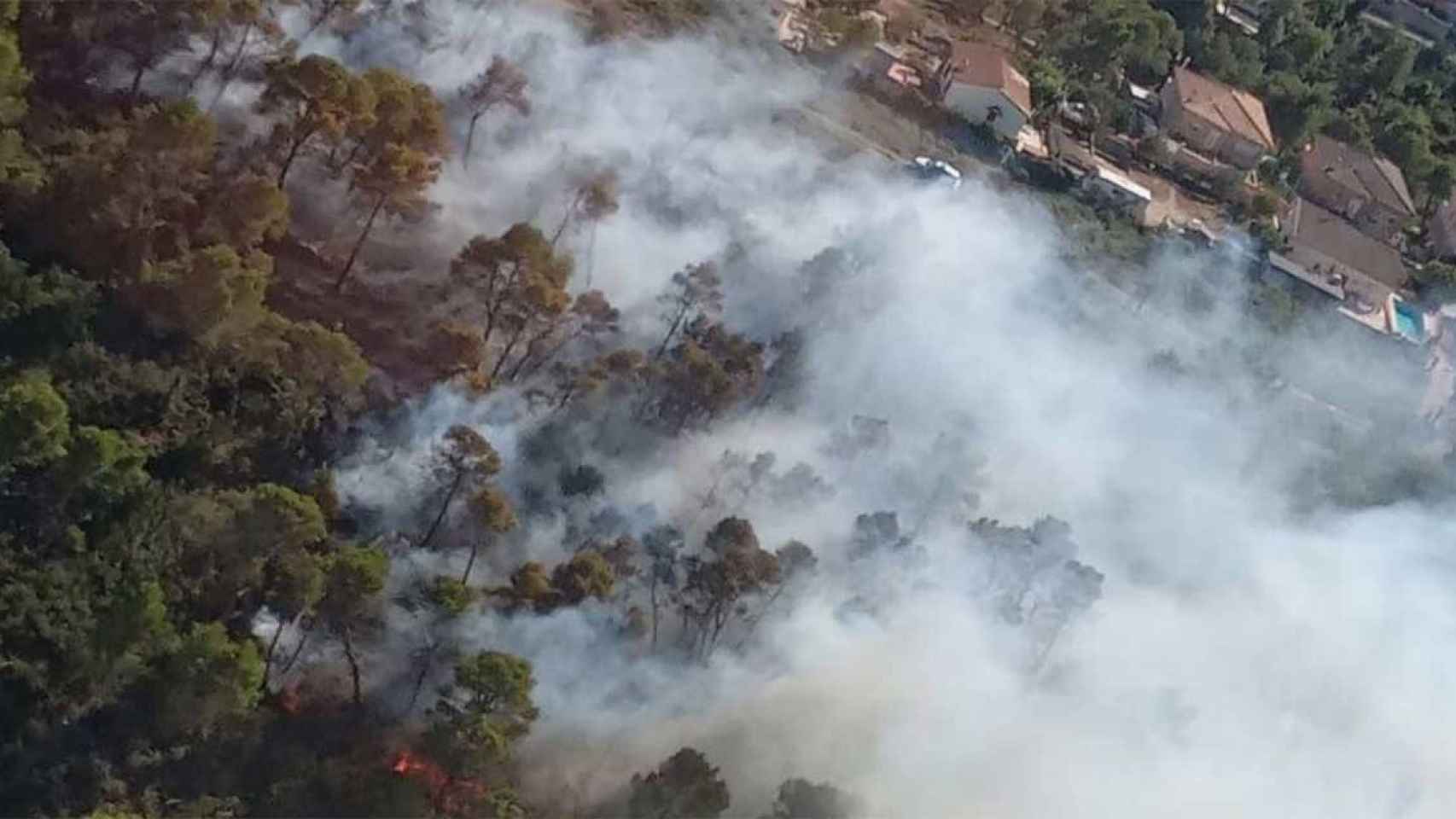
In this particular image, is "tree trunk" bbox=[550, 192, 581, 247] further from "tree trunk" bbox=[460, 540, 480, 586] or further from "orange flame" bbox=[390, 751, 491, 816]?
Answer: "orange flame" bbox=[390, 751, 491, 816]

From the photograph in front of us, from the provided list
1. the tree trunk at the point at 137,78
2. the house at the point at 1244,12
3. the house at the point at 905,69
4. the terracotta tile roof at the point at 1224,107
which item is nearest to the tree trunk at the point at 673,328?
the tree trunk at the point at 137,78

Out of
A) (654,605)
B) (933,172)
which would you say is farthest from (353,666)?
(933,172)

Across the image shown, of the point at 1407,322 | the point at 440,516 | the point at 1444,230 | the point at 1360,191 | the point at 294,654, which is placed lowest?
the point at 1407,322

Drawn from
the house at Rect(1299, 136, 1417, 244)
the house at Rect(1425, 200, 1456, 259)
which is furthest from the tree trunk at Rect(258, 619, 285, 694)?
the house at Rect(1425, 200, 1456, 259)

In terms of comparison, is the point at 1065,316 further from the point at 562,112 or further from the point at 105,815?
the point at 105,815

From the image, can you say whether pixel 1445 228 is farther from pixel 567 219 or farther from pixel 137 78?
pixel 137 78

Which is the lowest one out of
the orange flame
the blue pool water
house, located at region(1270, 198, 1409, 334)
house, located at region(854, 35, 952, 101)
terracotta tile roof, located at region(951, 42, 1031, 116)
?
the blue pool water
